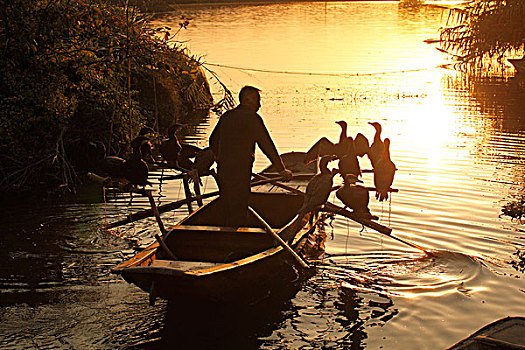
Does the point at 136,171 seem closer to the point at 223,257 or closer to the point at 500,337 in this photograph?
the point at 223,257

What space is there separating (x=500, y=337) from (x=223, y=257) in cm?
432

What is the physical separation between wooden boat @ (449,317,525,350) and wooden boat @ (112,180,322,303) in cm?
290

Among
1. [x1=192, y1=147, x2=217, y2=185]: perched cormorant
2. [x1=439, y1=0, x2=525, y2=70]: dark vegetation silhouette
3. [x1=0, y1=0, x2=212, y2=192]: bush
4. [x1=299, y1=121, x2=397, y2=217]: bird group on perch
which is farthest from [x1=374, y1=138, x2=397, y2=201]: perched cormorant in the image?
[x1=439, y1=0, x2=525, y2=70]: dark vegetation silhouette

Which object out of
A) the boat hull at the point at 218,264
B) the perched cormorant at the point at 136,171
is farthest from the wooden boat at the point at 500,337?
the perched cormorant at the point at 136,171

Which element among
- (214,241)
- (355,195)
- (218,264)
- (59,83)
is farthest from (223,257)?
(59,83)

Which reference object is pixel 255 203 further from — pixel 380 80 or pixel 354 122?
pixel 380 80

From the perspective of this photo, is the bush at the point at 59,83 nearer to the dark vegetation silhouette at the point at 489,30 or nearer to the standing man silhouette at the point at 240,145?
the standing man silhouette at the point at 240,145

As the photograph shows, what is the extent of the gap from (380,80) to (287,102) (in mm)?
6832

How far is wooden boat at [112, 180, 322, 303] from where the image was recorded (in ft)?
23.2

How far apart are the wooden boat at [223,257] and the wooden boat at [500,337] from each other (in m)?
2.90

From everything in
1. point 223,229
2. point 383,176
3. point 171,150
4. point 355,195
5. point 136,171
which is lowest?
point 223,229

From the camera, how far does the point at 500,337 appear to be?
5.62m

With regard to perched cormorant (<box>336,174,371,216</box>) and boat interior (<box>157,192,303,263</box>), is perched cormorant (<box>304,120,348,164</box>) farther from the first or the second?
boat interior (<box>157,192,303,263</box>)

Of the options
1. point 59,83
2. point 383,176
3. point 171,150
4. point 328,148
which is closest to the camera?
point 383,176
